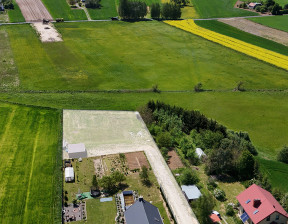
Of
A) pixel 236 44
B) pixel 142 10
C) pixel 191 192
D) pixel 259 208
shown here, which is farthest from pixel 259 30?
pixel 259 208

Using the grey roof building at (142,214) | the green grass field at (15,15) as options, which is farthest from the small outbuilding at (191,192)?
the green grass field at (15,15)

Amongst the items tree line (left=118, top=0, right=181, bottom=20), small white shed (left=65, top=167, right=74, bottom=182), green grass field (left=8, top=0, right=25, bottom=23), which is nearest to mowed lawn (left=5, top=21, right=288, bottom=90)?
green grass field (left=8, top=0, right=25, bottom=23)

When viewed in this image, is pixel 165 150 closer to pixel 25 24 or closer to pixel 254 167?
pixel 254 167

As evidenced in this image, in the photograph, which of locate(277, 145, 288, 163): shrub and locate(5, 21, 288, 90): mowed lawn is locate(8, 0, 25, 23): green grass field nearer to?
locate(5, 21, 288, 90): mowed lawn

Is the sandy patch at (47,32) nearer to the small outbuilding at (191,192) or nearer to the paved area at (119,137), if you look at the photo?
the paved area at (119,137)

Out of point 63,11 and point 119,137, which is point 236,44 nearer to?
point 119,137
